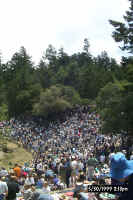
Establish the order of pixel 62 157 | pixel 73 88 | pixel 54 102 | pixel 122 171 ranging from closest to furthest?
pixel 122 171
pixel 62 157
pixel 54 102
pixel 73 88

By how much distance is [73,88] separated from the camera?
54969mm

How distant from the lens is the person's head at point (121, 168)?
317 cm

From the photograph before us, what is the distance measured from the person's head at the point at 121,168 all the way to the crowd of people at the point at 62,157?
3730 millimetres

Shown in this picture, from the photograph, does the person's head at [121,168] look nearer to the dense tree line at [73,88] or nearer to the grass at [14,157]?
the dense tree line at [73,88]

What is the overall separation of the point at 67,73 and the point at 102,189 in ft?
226

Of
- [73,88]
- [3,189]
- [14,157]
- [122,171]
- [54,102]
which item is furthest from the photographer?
[73,88]

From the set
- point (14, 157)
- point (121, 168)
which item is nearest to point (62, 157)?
point (121, 168)

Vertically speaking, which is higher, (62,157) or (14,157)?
(62,157)

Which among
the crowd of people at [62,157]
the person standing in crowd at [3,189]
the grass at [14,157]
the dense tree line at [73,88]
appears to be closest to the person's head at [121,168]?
the crowd of people at [62,157]

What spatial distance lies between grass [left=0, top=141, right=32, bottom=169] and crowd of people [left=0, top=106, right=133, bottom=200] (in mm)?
701

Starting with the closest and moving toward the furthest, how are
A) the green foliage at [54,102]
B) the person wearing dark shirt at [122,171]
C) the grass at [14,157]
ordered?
1. the person wearing dark shirt at [122,171]
2. the grass at [14,157]
3. the green foliage at [54,102]

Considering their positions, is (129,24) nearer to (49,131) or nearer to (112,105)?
(112,105)

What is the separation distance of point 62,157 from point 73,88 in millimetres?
37766
